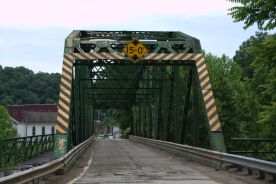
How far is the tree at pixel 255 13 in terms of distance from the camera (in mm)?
9086

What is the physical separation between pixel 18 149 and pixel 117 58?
15.7ft

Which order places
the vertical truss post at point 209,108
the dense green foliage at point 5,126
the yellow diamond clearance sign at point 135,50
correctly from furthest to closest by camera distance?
the dense green foliage at point 5,126
the yellow diamond clearance sign at point 135,50
the vertical truss post at point 209,108

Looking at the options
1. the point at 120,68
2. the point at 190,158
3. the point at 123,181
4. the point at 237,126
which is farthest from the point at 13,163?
the point at 237,126

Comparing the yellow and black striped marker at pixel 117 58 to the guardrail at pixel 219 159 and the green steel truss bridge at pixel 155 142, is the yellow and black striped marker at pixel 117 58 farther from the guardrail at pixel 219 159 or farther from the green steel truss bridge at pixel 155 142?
the guardrail at pixel 219 159

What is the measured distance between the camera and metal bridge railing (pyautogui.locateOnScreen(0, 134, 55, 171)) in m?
15.5

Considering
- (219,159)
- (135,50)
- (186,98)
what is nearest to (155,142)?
(186,98)

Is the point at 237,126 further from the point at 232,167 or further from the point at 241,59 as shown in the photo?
the point at 241,59

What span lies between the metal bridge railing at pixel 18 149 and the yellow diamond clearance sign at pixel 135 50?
195 inches

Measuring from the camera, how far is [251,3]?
369 inches

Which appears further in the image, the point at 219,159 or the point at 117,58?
the point at 117,58

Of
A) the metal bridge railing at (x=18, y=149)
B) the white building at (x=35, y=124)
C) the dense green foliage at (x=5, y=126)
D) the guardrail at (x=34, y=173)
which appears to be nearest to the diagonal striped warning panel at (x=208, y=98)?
the guardrail at (x=34, y=173)

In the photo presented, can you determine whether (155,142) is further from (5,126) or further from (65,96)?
(5,126)

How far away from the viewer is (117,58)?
18.3 meters

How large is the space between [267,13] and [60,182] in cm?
550
